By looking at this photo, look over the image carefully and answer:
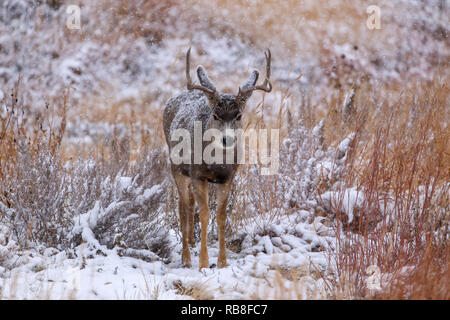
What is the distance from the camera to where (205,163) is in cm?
514

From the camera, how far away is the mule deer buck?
16.2 ft

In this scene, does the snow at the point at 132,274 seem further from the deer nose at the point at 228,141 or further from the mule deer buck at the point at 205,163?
the deer nose at the point at 228,141

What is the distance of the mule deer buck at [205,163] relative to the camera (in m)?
4.94

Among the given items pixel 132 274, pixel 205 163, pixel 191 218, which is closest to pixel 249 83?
pixel 205 163

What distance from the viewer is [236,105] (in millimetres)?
4965

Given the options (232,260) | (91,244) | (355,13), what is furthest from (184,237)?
(355,13)

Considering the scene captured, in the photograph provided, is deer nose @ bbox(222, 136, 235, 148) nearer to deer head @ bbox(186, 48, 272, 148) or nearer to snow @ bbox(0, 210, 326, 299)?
deer head @ bbox(186, 48, 272, 148)

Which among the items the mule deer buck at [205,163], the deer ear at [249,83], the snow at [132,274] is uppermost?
the deer ear at [249,83]

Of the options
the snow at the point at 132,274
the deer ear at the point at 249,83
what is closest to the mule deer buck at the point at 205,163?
the deer ear at the point at 249,83

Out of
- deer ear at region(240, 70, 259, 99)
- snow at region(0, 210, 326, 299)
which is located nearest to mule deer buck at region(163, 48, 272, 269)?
deer ear at region(240, 70, 259, 99)

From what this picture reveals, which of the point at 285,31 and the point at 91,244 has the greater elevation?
the point at 285,31

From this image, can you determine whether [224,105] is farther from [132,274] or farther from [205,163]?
[132,274]
